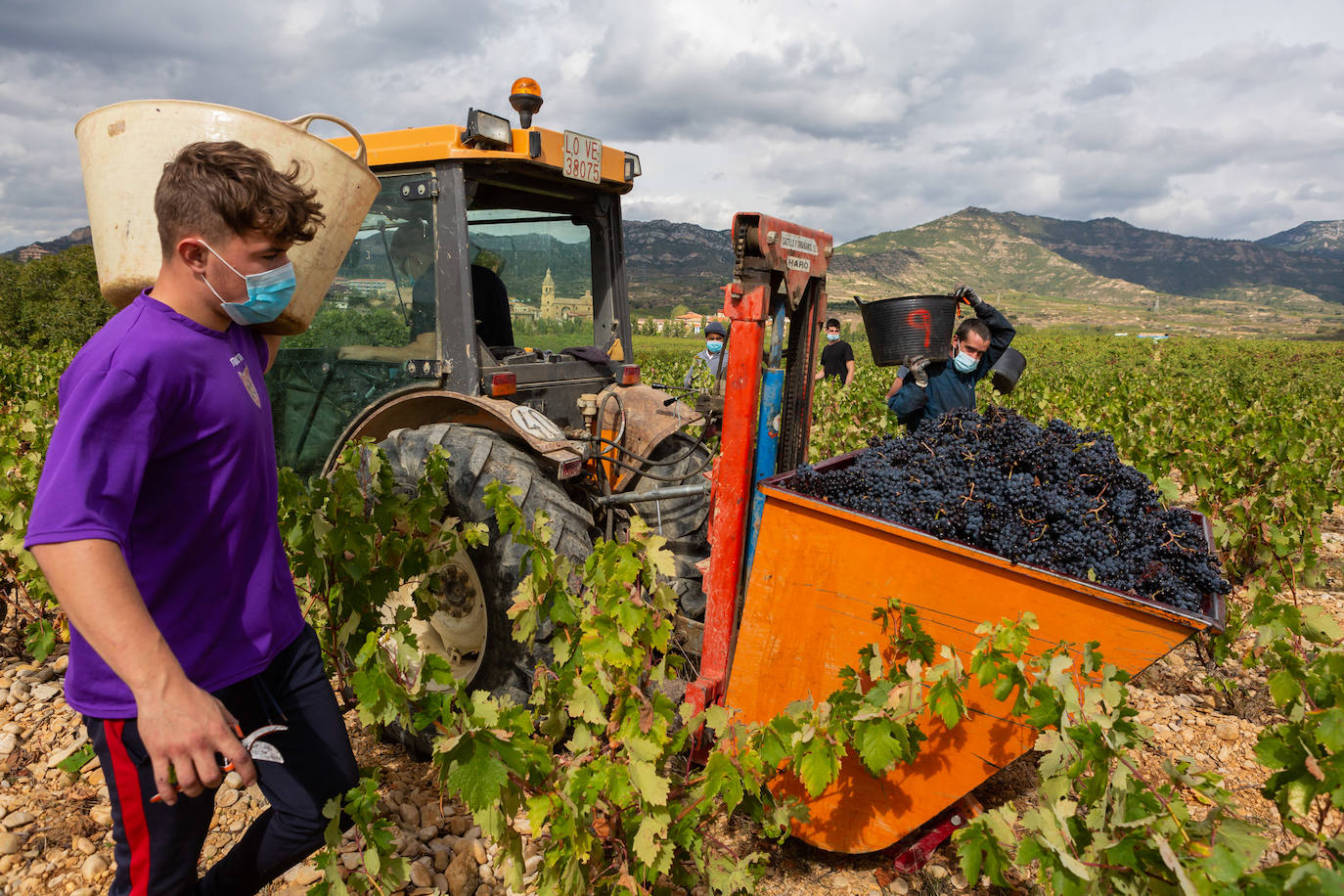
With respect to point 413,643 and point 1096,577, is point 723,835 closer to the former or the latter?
point 413,643

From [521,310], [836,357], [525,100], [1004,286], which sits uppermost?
[1004,286]

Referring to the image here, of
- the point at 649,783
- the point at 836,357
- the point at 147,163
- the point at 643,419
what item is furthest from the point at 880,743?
the point at 836,357

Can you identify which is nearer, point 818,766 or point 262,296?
point 262,296

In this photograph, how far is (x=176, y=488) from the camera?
1.50 m

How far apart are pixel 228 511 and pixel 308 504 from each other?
127 centimetres

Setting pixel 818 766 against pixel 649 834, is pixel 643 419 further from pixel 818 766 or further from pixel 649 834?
pixel 649 834

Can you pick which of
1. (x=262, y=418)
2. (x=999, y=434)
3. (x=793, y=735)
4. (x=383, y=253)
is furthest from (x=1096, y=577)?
(x=383, y=253)

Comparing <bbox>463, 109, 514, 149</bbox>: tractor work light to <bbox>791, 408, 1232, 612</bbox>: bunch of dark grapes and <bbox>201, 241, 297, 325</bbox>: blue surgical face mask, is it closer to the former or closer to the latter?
<bbox>201, 241, 297, 325</bbox>: blue surgical face mask

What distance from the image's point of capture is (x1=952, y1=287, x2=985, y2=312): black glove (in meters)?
3.84

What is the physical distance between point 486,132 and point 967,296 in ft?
8.45

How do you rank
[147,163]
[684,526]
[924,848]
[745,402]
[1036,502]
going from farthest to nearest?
[684,526] → [745,402] → [924,848] → [1036,502] → [147,163]

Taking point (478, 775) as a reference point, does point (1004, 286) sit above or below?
above

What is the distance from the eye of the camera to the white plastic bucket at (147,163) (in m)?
2.02

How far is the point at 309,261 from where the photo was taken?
2.18m
